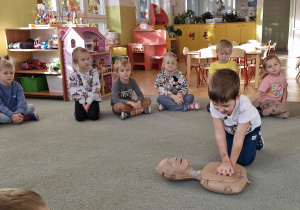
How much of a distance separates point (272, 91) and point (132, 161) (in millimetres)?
1721

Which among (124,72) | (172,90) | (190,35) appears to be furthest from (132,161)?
(190,35)

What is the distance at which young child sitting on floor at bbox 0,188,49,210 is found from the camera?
19.2 inches

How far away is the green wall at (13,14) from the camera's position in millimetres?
4273

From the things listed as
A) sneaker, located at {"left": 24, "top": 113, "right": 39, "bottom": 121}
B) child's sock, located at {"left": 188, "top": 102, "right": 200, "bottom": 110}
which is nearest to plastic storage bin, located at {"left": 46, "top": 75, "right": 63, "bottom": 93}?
sneaker, located at {"left": 24, "top": 113, "right": 39, "bottom": 121}

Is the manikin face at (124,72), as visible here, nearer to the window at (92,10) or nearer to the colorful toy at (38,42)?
the colorful toy at (38,42)

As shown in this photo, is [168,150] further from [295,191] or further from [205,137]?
[295,191]

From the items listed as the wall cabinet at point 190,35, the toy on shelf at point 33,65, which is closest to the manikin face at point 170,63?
the toy on shelf at point 33,65

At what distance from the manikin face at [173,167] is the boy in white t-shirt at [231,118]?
19 cm

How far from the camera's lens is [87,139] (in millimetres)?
2455

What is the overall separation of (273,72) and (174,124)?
3.58 ft

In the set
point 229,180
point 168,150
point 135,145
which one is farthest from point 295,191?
point 135,145

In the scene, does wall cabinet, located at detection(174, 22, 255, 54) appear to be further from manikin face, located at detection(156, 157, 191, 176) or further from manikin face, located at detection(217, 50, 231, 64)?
manikin face, located at detection(156, 157, 191, 176)

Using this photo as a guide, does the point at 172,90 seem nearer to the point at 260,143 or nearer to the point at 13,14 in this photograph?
the point at 260,143

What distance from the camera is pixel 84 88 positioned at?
10.4ft
